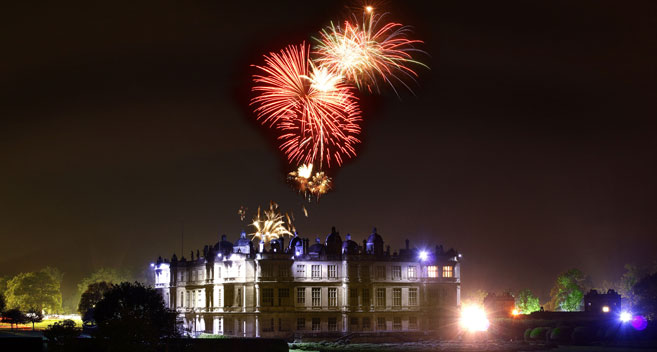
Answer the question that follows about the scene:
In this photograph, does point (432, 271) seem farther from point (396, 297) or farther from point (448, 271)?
point (396, 297)

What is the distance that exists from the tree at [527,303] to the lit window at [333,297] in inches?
2454

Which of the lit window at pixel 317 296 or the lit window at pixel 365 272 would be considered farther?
the lit window at pixel 365 272

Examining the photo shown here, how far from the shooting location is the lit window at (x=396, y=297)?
11344 centimetres

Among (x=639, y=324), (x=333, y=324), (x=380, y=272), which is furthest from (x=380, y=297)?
(x=639, y=324)

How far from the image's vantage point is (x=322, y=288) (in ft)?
364

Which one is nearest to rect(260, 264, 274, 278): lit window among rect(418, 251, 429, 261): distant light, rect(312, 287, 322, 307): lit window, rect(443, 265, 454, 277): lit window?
rect(312, 287, 322, 307): lit window

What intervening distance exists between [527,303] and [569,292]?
41.6 feet

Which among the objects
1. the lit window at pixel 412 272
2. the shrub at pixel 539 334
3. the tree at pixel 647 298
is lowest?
the shrub at pixel 539 334

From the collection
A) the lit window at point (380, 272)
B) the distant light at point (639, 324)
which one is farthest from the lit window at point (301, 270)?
the distant light at point (639, 324)

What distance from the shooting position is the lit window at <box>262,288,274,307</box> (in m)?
108

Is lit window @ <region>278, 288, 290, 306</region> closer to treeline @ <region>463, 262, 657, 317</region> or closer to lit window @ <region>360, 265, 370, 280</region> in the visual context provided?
lit window @ <region>360, 265, 370, 280</region>

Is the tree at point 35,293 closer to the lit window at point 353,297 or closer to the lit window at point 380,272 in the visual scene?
the lit window at point 353,297

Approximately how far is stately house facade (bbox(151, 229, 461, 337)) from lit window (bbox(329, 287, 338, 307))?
0.03 metres

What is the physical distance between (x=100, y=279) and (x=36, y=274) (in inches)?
569
